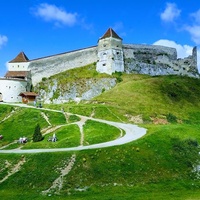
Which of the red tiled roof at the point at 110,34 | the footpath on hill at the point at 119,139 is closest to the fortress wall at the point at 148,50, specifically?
the red tiled roof at the point at 110,34

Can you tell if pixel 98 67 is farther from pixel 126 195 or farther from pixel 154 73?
pixel 126 195

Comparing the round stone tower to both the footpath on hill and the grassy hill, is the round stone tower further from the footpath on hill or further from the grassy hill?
the grassy hill

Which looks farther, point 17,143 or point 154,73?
point 154,73

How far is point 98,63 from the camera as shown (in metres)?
81.5

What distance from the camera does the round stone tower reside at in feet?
261

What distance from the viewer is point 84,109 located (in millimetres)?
55906

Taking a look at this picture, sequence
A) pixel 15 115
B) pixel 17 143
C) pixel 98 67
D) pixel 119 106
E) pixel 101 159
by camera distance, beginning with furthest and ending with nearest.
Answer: pixel 98 67 < pixel 119 106 < pixel 15 115 < pixel 17 143 < pixel 101 159

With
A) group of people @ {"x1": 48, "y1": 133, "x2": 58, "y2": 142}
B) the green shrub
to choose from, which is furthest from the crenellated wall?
group of people @ {"x1": 48, "y1": 133, "x2": 58, "y2": 142}

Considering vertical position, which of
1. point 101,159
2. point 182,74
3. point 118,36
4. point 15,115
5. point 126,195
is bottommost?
point 126,195

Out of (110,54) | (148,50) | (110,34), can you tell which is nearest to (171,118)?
(110,54)

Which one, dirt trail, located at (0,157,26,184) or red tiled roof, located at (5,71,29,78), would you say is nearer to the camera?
dirt trail, located at (0,157,26,184)

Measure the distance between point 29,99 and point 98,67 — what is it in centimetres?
1868

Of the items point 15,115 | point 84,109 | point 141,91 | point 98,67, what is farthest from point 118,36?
point 15,115

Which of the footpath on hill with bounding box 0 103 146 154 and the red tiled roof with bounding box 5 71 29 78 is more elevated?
the red tiled roof with bounding box 5 71 29 78
